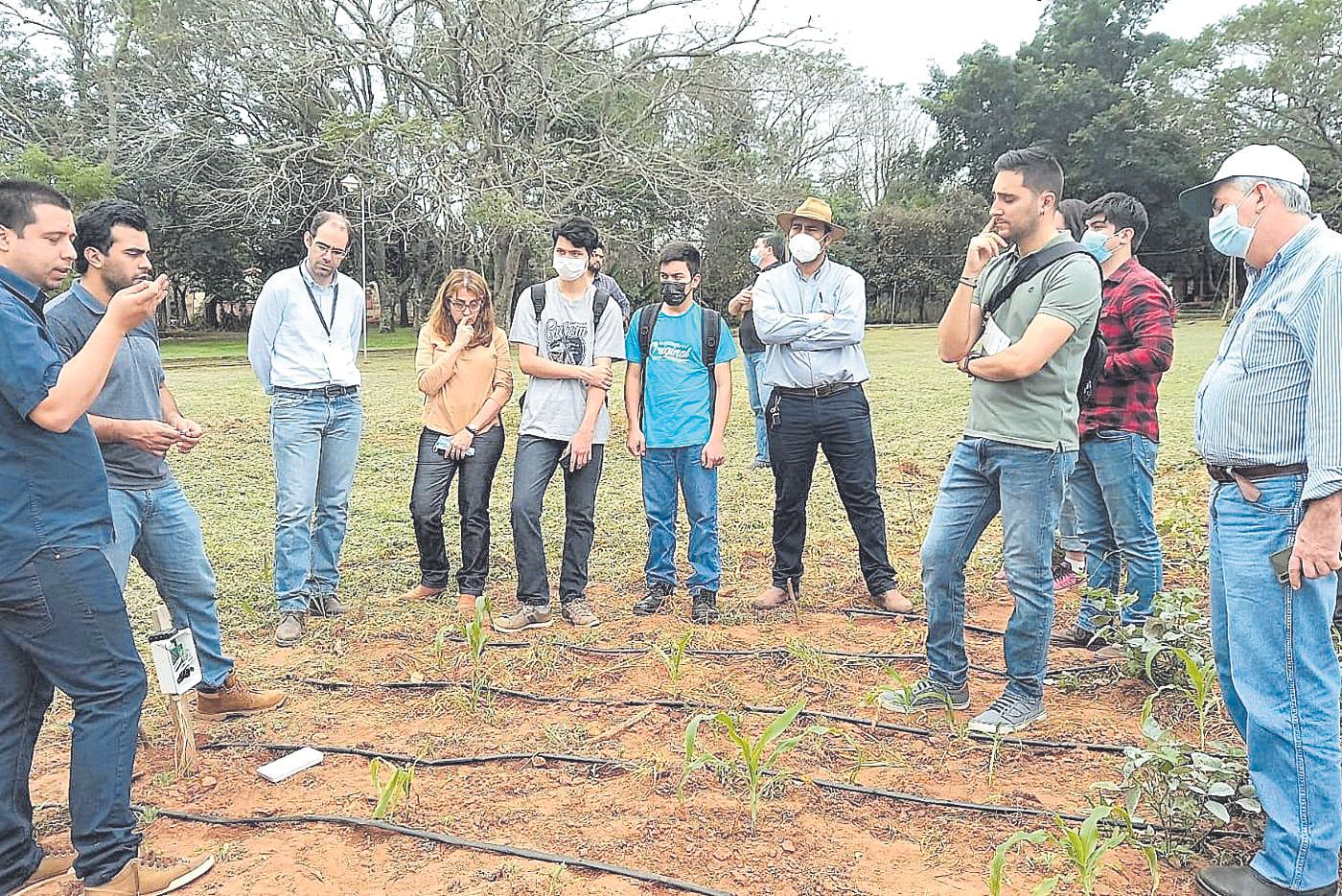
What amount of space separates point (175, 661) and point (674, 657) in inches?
72.2

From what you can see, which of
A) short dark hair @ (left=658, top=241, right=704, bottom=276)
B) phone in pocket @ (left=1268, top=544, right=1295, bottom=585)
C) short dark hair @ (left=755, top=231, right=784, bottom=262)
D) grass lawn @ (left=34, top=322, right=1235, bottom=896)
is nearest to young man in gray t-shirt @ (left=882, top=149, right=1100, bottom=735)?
grass lawn @ (left=34, top=322, right=1235, bottom=896)

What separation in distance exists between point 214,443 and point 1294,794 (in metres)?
10.3

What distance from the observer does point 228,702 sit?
3996 millimetres

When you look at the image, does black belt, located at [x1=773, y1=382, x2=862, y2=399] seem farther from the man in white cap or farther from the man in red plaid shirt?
the man in white cap

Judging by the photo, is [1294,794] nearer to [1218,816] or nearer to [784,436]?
[1218,816]

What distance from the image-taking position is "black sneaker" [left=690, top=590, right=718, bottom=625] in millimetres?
5043

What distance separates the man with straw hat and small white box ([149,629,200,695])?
8.99 feet

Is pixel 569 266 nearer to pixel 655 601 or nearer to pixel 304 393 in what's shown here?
pixel 304 393

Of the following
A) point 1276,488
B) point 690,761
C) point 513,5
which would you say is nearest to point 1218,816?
point 1276,488

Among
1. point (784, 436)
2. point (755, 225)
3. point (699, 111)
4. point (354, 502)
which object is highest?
point (699, 111)

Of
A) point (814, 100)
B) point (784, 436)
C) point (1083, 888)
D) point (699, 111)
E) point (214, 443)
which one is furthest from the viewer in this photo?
point (814, 100)

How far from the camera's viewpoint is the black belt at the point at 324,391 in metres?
4.94

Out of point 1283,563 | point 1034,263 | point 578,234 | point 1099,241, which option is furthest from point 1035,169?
point 578,234

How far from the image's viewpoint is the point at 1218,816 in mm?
2764
